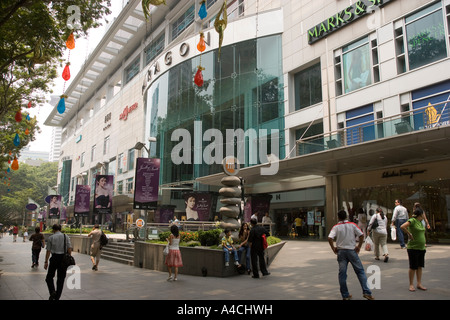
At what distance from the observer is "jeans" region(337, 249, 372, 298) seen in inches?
254

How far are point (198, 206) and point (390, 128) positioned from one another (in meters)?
15.9

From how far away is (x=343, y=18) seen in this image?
70.3 ft

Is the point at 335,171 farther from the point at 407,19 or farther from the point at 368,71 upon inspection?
the point at 407,19

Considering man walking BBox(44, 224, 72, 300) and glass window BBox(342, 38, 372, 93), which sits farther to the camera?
glass window BBox(342, 38, 372, 93)

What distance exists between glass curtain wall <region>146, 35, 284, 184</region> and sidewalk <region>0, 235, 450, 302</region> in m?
14.6

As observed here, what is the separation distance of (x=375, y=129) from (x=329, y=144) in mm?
2497

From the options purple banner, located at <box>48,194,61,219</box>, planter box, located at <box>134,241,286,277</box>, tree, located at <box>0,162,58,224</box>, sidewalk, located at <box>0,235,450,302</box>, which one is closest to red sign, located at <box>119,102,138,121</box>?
purple banner, located at <box>48,194,61,219</box>

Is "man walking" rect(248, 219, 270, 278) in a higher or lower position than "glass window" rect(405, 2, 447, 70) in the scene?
lower

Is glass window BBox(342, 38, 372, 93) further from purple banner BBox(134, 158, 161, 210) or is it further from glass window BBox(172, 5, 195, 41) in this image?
glass window BBox(172, 5, 195, 41)

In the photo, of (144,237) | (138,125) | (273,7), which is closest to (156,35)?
(138,125)

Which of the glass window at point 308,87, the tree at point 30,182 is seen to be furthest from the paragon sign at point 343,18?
the tree at point 30,182

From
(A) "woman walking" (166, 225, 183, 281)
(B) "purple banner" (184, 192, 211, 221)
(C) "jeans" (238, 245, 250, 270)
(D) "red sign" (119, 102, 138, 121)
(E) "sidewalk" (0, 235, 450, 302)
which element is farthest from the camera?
(D) "red sign" (119, 102, 138, 121)

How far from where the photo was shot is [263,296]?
7.55 m

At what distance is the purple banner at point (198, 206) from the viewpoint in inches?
1066
